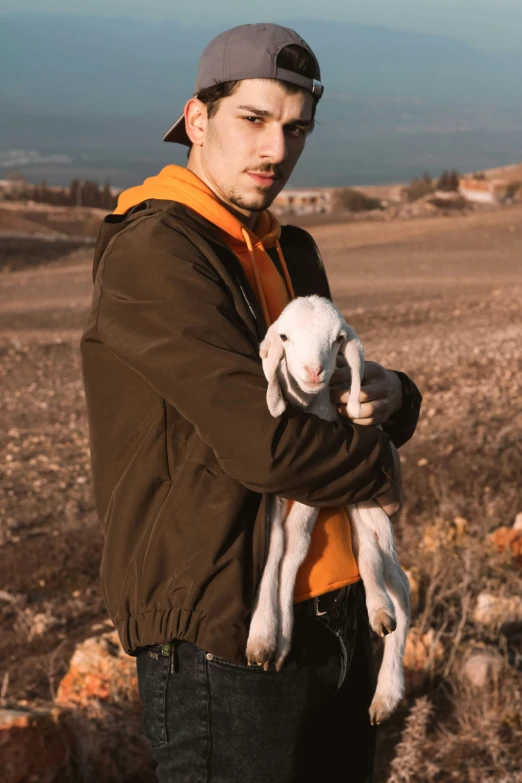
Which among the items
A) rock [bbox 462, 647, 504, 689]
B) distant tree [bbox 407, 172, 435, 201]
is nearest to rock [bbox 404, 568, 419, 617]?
rock [bbox 462, 647, 504, 689]

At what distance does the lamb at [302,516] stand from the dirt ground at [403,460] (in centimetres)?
181

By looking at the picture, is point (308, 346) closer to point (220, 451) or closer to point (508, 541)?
point (220, 451)

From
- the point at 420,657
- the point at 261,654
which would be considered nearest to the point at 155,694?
the point at 261,654

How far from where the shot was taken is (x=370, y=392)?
7.54 feet

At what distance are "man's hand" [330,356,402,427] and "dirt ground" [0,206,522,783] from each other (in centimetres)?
211

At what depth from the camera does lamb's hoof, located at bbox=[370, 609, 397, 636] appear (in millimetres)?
2311

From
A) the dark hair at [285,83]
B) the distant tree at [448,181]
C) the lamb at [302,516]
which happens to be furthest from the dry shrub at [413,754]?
the distant tree at [448,181]

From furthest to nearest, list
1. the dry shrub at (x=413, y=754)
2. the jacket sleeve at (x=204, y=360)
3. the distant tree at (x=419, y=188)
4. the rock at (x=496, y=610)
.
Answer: the distant tree at (x=419, y=188), the rock at (x=496, y=610), the dry shrub at (x=413, y=754), the jacket sleeve at (x=204, y=360)

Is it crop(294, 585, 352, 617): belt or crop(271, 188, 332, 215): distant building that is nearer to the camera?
crop(294, 585, 352, 617): belt

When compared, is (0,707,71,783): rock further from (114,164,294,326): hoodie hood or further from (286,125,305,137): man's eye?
(286,125,305,137): man's eye

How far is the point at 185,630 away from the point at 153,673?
0.70 feet

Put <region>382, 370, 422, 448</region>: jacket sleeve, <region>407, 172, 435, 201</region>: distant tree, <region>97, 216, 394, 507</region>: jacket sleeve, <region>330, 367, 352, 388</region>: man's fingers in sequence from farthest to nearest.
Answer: <region>407, 172, 435, 201</region>: distant tree < <region>382, 370, 422, 448</region>: jacket sleeve < <region>330, 367, 352, 388</region>: man's fingers < <region>97, 216, 394, 507</region>: jacket sleeve

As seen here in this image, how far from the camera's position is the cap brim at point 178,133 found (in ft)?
8.72

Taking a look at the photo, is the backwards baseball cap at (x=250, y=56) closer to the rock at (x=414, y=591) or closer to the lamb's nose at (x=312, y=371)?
the lamb's nose at (x=312, y=371)
